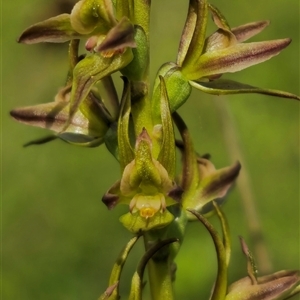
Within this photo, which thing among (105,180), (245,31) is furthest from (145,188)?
(105,180)

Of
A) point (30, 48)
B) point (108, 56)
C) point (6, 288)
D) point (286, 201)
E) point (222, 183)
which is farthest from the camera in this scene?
point (30, 48)

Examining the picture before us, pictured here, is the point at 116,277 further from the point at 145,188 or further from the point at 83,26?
the point at 83,26

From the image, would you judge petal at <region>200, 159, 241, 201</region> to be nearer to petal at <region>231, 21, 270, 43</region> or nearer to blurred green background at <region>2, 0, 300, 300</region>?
petal at <region>231, 21, 270, 43</region>

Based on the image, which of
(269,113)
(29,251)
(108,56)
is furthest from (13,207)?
(108,56)

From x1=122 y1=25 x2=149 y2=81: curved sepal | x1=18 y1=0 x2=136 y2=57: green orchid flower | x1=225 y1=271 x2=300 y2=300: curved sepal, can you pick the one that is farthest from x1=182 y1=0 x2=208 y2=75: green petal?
x1=225 y1=271 x2=300 y2=300: curved sepal

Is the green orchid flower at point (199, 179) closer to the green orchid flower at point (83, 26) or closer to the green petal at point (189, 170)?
the green petal at point (189, 170)

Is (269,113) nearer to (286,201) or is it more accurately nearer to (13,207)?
(286,201)

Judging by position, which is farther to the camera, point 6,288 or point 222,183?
point 6,288

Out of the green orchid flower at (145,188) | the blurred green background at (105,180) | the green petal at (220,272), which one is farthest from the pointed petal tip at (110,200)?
the blurred green background at (105,180)
